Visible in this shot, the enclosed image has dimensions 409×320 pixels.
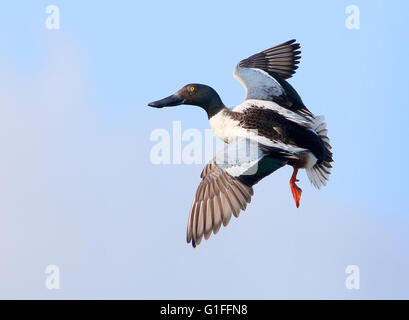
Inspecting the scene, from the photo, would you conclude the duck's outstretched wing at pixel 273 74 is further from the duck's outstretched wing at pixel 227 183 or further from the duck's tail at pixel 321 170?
the duck's outstretched wing at pixel 227 183

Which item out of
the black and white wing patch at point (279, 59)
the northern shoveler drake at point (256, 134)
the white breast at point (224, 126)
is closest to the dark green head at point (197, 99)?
the northern shoveler drake at point (256, 134)

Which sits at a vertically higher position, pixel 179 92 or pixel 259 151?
pixel 179 92

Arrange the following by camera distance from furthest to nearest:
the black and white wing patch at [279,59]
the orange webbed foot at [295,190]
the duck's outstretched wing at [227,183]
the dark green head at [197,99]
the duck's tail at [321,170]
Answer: the black and white wing patch at [279,59] < the dark green head at [197,99] < the duck's tail at [321,170] < the orange webbed foot at [295,190] < the duck's outstretched wing at [227,183]

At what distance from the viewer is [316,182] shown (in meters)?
11.4

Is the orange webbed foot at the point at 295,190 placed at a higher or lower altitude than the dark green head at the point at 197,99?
lower

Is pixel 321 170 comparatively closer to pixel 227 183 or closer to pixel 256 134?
pixel 256 134

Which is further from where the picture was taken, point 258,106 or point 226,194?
point 258,106

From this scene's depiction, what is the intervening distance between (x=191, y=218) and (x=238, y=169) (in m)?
0.81

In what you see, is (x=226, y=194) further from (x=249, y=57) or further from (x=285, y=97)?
(x=249, y=57)

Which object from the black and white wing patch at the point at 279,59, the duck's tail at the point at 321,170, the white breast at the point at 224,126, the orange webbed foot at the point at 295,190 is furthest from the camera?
the black and white wing patch at the point at 279,59

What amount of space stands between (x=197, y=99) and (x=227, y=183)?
2.03 meters

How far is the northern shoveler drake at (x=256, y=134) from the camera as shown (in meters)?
10.1

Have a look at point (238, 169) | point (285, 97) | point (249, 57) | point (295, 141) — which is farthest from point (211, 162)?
point (249, 57)

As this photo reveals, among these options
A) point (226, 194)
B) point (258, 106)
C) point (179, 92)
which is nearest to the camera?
point (226, 194)
